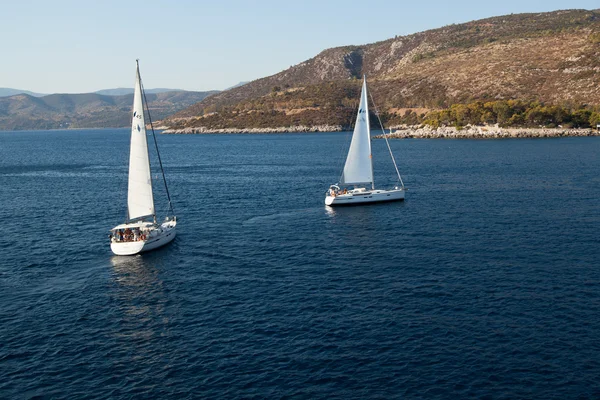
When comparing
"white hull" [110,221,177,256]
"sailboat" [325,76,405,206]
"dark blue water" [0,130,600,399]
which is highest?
"sailboat" [325,76,405,206]

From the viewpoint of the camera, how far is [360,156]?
79.3m

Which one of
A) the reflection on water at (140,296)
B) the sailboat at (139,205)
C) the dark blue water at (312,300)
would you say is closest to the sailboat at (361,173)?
the dark blue water at (312,300)

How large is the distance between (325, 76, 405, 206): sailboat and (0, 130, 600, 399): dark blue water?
8.93 feet

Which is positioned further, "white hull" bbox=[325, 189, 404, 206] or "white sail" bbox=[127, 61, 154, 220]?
"white hull" bbox=[325, 189, 404, 206]

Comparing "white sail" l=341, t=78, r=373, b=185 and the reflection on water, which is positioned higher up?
"white sail" l=341, t=78, r=373, b=185

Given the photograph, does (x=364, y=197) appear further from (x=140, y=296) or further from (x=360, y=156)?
(x=140, y=296)

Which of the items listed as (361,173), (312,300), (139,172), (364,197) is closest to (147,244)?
(139,172)

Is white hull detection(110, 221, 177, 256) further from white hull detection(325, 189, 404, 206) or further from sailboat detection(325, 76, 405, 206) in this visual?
sailboat detection(325, 76, 405, 206)

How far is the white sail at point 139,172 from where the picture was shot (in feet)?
177

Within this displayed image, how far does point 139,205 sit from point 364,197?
107 ft

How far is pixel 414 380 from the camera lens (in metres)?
29.4

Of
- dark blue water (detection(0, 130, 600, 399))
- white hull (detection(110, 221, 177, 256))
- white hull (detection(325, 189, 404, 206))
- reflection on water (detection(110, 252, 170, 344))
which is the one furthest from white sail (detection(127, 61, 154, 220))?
white hull (detection(325, 189, 404, 206))

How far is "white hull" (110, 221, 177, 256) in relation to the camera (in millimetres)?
53562

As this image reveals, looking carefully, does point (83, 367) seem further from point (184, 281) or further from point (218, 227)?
point (218, 227)
